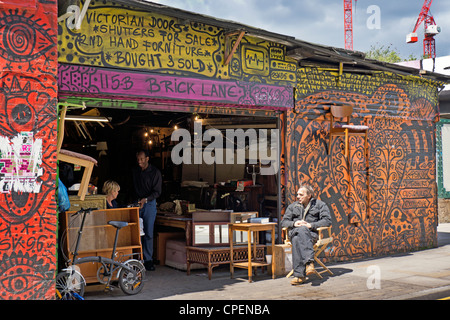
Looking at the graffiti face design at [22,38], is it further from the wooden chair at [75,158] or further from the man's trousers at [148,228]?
the man's trousers at [148,228]

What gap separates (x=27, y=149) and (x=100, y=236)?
2.14m

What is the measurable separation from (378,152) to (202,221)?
176 inches

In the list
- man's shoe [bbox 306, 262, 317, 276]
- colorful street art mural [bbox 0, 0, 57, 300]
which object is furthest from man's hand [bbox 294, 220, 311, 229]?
colorful street art mural [bbox 0, 0, 57, 300]

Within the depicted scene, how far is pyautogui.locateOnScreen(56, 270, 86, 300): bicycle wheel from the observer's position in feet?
21.5

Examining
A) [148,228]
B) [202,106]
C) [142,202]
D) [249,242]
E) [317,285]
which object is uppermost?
[202,106]

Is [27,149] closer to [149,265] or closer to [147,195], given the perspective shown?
[147,195]

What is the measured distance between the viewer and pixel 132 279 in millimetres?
7434

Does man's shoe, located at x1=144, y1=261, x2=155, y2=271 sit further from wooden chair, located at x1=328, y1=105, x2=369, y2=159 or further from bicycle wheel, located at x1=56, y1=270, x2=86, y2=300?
wooden chair, located at x1=328, y1=105, x2=369, y2=159

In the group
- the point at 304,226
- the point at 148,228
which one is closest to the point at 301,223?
the point at 304,226

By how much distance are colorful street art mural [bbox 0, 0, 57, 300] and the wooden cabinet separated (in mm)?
1125

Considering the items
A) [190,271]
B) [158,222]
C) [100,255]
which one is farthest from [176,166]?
[100,255]

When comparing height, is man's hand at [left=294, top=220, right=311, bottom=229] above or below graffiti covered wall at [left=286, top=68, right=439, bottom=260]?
below

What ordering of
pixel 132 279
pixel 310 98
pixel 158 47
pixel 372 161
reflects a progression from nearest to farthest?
pixel 132 279 → pixel 158 47 → pixel 310 98 → pixel 372 161

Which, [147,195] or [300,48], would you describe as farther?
[147,195]
